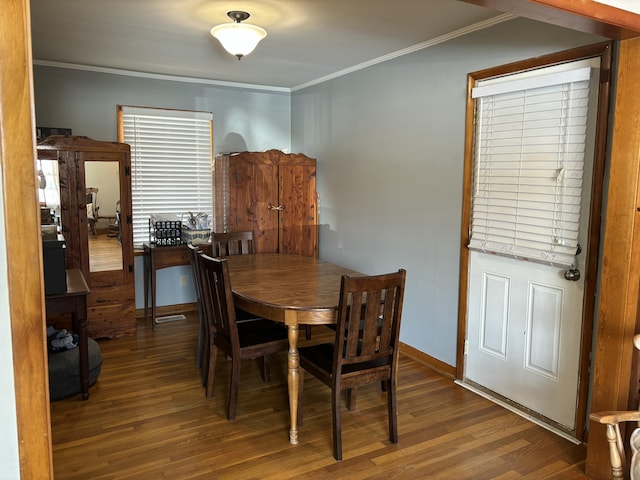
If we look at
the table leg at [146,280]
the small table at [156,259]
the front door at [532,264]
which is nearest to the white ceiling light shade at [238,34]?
the front door at [532,264]

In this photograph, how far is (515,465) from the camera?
2404mm

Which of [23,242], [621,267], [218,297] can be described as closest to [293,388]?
[218,297]

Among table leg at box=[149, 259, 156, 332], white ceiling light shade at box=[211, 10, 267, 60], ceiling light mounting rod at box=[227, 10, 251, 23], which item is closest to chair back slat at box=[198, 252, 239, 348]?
white ceiling light shade at box=[211, 10, 267, 60]

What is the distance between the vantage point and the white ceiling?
281cm

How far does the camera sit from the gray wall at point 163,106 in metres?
4.31

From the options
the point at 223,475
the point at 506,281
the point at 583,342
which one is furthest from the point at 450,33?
the point at 223,475

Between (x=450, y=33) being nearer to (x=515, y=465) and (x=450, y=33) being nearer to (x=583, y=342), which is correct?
(x=583, y=342)

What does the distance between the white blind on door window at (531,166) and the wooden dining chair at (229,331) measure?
1.47m

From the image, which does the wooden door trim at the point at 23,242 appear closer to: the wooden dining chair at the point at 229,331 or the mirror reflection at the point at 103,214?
the wooden dining chair at the point at 229,331

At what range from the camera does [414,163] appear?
3689mm

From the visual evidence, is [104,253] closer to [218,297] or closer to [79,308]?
[79,308]

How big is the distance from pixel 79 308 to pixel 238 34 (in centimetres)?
187

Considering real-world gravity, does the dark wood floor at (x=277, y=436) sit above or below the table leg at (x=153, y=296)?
below

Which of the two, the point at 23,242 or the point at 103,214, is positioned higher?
the point at 23,242
